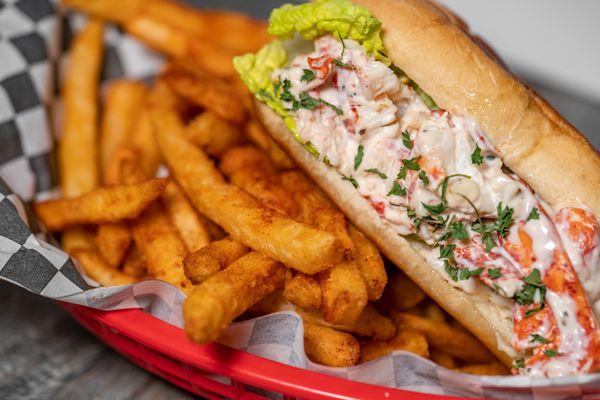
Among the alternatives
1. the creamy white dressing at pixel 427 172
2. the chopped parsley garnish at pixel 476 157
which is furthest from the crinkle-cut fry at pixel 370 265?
the chopped parsley garnish at pixel 476 157

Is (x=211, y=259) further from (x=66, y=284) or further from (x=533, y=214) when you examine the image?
(x=533, y=214)

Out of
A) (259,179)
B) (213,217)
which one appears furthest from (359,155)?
(213,217)

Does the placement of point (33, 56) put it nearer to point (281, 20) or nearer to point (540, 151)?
point (281, 20)

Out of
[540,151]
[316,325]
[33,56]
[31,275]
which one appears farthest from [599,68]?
[31,275]

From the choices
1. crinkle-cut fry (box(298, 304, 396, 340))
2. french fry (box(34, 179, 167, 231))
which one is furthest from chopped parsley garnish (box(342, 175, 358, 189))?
french fry (box(34, 179, 167, 231))

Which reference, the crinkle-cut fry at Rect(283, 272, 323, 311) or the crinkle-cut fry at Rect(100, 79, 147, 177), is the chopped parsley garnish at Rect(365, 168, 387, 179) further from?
the crinkle-cut fry at Rect(100, 79, 147, 177)

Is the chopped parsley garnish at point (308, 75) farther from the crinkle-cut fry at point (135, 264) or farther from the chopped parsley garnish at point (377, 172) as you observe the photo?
the crinkle-cut fry at point (135, 264)
